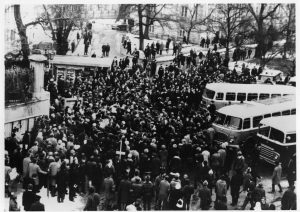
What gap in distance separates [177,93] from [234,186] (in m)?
4.54

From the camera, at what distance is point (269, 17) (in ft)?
41.1

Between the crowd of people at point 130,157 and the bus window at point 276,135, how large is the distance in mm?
726

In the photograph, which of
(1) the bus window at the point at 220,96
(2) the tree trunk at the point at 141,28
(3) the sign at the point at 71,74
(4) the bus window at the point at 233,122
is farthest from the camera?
(1) the bus window at the point at 220,96

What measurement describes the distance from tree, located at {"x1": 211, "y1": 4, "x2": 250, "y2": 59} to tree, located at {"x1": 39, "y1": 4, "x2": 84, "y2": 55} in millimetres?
3800

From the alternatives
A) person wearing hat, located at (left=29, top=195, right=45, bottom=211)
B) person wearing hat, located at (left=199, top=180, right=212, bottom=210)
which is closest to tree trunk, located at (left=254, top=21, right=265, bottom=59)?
person wearing hat, located at (left=199, top=180, right=212, bottom=210)

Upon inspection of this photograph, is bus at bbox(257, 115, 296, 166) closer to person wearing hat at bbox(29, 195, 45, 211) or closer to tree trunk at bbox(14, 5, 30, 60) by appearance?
person wearing hat at bbox(29, 195, 45, 211)

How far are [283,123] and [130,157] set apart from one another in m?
4.25

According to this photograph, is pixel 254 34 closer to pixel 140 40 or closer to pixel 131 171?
pixel 140 40

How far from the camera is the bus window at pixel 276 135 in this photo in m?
12.3

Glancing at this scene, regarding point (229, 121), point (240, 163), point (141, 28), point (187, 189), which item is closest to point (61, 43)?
point (141, 28)

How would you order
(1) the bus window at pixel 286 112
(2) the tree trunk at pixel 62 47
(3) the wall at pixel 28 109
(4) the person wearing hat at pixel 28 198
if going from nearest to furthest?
(4) the person wearing hat at pixel 28 198 < (3) the wall at pixel 28 109 < (1) the bus window at pixel 286 112 < (2) the tree trunk at pixel 62 47

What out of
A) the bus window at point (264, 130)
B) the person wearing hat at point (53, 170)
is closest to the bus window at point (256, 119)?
the bus window at point (264, 130)

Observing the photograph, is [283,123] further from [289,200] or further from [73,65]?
[73,65]

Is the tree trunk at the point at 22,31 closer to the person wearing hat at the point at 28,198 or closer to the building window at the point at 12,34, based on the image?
the building window at the point at 12,34
